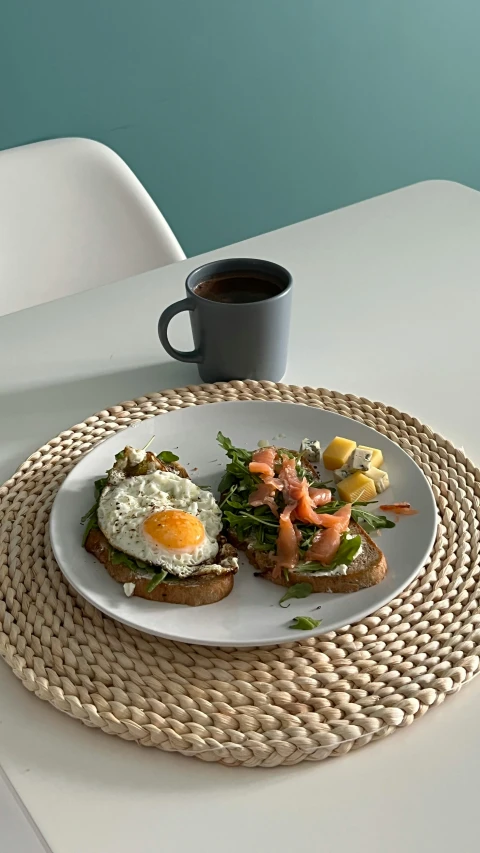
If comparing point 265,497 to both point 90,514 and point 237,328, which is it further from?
point 237,328

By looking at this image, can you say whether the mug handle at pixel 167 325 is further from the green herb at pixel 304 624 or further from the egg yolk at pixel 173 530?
the green herb at pixel 304 624

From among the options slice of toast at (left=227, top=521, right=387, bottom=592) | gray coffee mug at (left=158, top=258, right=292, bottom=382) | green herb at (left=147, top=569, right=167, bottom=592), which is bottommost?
slice of toast at (left=227, top=521, right=387, bottom=592)

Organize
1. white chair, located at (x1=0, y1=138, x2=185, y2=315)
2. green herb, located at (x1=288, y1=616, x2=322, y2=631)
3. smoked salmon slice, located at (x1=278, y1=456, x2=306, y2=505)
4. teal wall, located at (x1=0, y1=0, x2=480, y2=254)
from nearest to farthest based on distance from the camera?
green herb, located at (x1=288, y1=616, x2=322, y2=631)
smoked salmon slice, located at (x1=278, y1=456, x2=306, y2=505)
white chair, located at (x1=0, y1=138, x2=185, y2=315)
teal wall, located at (x1=0, y1=0, x2=480, y2=254)

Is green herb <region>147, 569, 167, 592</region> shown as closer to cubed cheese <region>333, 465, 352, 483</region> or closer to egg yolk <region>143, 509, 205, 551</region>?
egg yolk <region>143, 509, 205, 551</region>

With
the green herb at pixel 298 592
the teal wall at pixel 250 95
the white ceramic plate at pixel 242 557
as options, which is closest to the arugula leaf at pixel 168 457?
the white ceramic plate at pixel 242 557

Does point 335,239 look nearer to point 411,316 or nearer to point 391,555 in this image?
point 411,316

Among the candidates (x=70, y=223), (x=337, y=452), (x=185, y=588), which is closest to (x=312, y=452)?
(x=337, y=452)

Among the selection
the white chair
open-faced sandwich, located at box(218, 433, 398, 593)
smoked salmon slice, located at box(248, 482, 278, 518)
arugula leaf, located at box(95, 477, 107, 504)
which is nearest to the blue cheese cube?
open-faced sandwich, located at box(218, 433, 398, 593)
